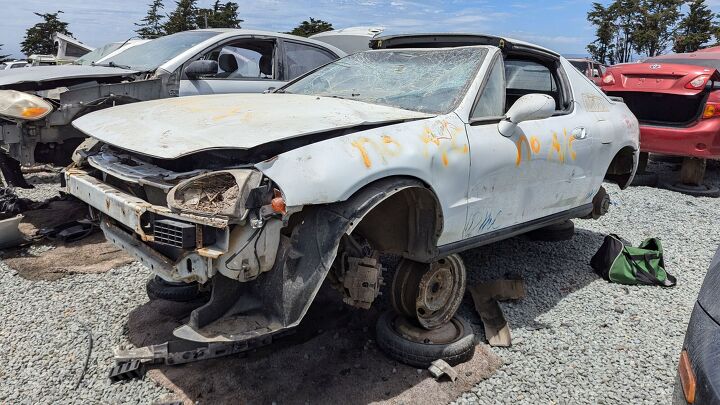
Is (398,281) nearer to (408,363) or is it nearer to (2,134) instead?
(408,363)

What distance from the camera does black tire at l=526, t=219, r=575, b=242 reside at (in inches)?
192

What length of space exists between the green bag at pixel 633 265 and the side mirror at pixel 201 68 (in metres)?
4.10

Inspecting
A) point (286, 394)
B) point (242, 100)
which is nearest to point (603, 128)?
point (242, 100)

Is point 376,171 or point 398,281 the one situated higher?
point 376,171

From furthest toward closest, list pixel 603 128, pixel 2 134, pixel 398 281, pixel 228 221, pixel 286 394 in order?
pixel 2 134 → pixel 603 128 → pixel 398 281 → pixel 286 394 → pixel 228 221

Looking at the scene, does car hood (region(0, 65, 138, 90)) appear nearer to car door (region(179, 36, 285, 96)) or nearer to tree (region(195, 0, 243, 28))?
car door (region(179, 36, 285, 96))

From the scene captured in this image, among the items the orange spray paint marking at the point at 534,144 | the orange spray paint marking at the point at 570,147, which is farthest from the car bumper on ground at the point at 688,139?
the orange spray paint marking at the point at 534,144

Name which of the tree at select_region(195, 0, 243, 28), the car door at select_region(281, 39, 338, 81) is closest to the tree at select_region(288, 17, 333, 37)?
the tree at select_region(195, 0, 243, 28)

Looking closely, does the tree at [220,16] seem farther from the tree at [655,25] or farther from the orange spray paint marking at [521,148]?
the orange spray paint marking at [521,148]

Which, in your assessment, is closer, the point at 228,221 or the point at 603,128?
the point at 228,221

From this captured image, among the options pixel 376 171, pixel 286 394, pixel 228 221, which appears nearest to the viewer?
pixel 228 221

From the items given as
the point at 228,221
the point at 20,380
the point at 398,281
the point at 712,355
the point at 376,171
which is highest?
the point at 376,171

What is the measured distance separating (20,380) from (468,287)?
110 inches

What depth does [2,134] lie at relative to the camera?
4.71 meters
